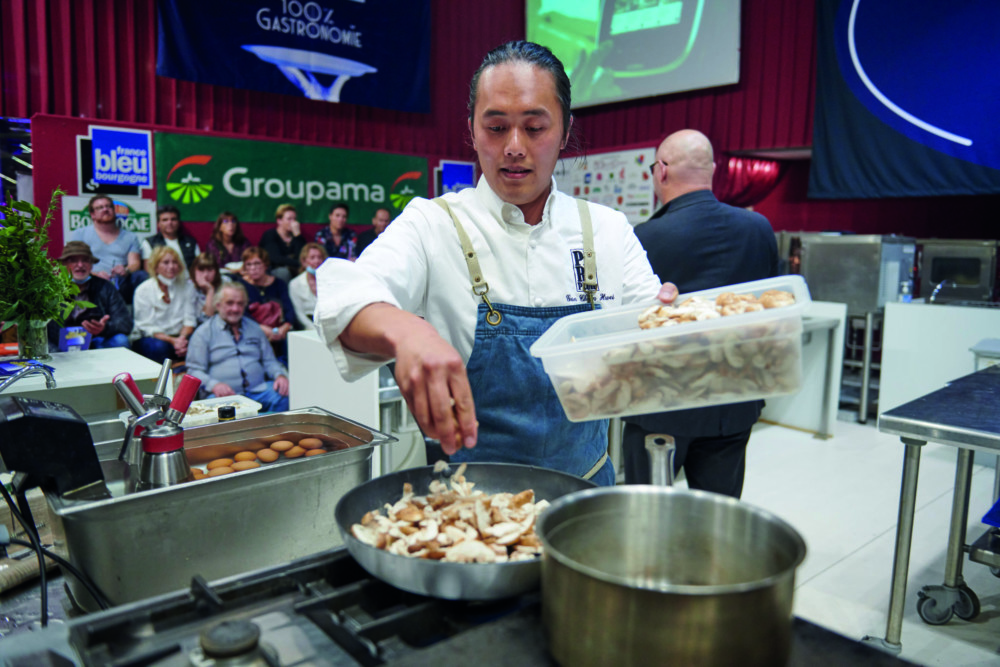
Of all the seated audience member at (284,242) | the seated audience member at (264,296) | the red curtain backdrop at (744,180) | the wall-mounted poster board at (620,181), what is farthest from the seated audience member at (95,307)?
the red curtain backdrop at (744,180)

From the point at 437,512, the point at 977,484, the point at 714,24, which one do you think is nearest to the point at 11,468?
the point at 437,512

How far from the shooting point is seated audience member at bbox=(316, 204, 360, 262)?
605 centimetres

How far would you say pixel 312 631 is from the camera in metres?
0.67

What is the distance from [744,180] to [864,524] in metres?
4.23

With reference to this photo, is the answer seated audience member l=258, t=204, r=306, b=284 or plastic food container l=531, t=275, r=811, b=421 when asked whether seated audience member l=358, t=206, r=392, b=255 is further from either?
plastic food container l=531, t=275, r=811, b=421

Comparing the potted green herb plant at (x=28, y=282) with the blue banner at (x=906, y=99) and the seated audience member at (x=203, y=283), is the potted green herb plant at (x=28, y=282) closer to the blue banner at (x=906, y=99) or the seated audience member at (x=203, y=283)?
the seated audience member at (x=203, y=283)

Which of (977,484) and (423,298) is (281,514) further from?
(977,484)

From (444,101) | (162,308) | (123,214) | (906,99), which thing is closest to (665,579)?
(162,308)

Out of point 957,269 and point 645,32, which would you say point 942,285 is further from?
point 645,32

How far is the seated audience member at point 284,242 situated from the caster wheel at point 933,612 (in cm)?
481

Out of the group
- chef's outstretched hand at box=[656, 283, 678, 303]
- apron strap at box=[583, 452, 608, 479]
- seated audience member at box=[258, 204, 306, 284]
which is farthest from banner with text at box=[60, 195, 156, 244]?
chef's outstretched hand at box=[656, 283, 678, 303]

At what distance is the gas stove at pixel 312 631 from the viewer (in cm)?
59

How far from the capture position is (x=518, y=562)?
0.69 meters

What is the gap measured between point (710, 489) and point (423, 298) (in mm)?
1665
